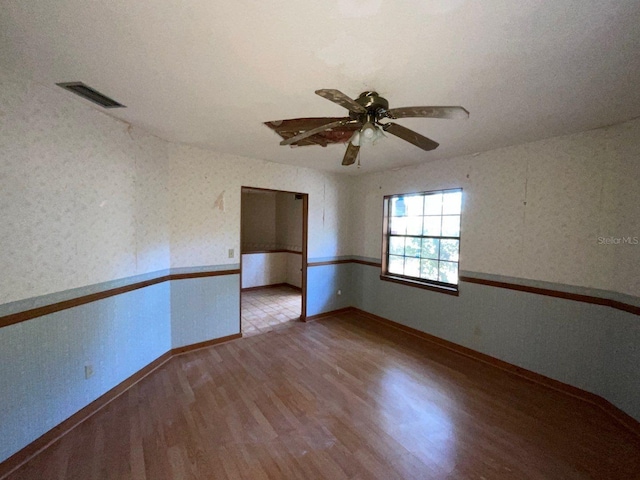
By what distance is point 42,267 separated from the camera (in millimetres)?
1775

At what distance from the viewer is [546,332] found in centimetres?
259

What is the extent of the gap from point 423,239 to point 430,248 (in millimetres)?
161

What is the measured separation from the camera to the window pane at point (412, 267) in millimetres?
3799

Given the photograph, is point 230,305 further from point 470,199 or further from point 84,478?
point 470,199

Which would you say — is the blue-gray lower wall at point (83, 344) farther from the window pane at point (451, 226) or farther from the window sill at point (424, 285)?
the window pane at point (451, 226)

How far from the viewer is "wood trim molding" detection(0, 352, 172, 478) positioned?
63.4 inches

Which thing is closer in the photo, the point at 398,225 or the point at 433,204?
the point at 433,204

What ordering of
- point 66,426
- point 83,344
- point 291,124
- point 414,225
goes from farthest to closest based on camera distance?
1. point 414,225
2. point 291,124
3. point 83,344
4. point 66,426

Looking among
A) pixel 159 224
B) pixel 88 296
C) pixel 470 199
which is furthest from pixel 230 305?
pixel 470 199

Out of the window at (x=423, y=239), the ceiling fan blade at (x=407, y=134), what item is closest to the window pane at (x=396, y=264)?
the window at (x=423, y=239)

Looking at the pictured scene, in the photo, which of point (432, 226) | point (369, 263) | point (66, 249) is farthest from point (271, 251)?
point (66, 249)

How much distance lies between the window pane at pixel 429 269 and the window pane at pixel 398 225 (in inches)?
22.4

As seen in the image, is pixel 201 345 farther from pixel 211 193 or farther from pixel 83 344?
pixel 211 193

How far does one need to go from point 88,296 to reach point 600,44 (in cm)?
362
